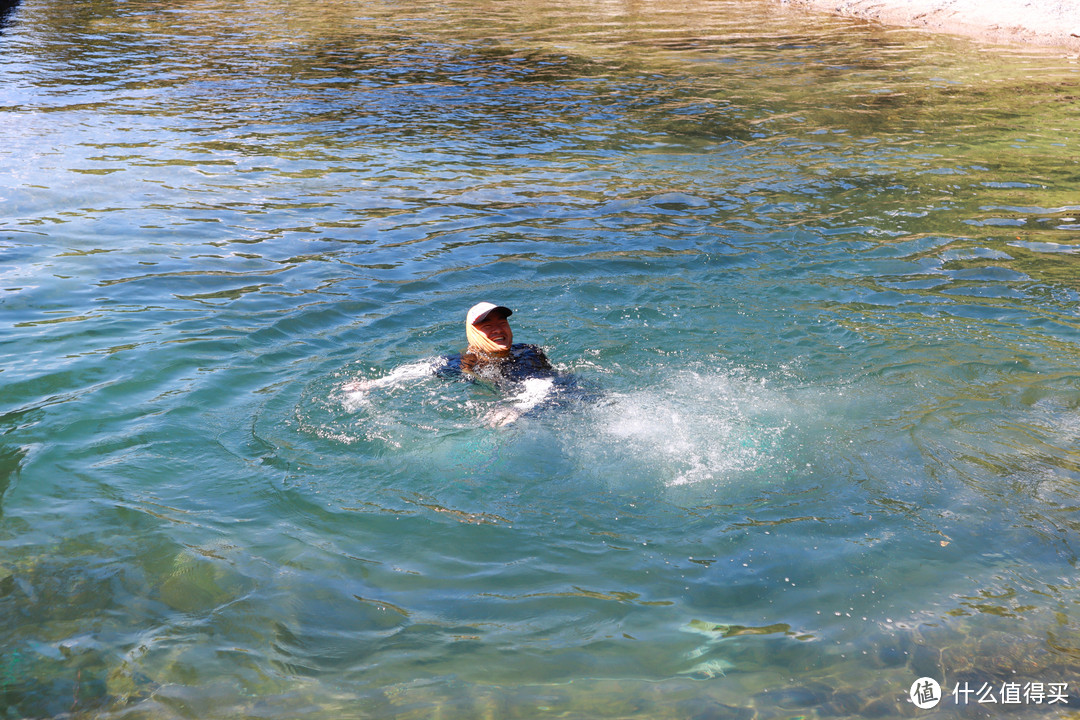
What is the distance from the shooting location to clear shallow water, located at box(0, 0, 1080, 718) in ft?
14.5

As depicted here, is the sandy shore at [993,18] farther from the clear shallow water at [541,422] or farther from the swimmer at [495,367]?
the swimmer at [495,367]

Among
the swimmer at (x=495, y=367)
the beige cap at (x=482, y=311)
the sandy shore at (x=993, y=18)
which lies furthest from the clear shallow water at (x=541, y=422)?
the sandy shore at (x=993, y=18)

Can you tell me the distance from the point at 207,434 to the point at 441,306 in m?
3.15

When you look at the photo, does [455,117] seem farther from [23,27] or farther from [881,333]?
[23,27]

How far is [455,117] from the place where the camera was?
1677cm

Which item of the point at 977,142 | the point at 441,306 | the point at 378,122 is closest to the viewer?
the point at 441,306

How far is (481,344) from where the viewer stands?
739 cm

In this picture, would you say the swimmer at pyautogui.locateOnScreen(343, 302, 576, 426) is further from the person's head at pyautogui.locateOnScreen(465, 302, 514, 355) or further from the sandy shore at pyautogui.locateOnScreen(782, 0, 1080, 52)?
the sandy shore at pyautogui.locateOnScreen(782, 0, 1080, 52)

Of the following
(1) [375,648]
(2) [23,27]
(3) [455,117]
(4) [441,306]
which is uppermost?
(2) [23,27]

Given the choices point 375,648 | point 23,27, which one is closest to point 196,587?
point 375,648

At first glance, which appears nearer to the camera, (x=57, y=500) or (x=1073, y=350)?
(x=57, y=500)

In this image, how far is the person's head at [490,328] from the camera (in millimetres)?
7211

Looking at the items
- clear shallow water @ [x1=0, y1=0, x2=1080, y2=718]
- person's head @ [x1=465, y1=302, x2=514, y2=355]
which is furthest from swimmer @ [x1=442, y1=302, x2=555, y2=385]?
clear shallow water @ [x1=0, y1=0, x2=1080, y2=718]

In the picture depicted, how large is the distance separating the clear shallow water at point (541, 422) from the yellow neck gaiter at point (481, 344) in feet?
1.19
